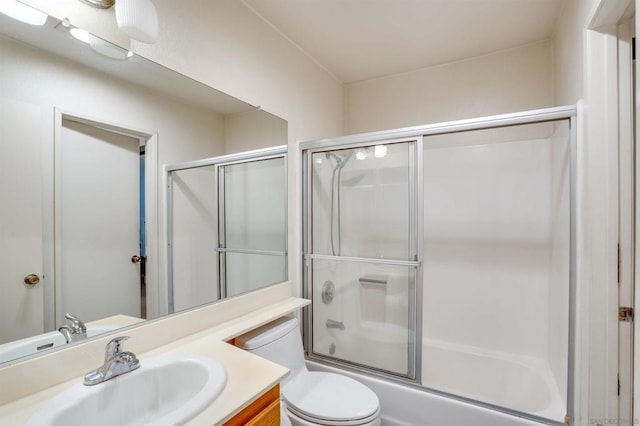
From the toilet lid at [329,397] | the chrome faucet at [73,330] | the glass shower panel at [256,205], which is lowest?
the toilet lid at [329,397]

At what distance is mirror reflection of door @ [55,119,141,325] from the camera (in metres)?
1.04

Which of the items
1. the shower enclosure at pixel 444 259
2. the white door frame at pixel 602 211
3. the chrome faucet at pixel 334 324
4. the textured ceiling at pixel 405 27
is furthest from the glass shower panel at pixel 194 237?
the white door frame at pixel 602 211

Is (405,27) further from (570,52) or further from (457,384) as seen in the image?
(457,384)

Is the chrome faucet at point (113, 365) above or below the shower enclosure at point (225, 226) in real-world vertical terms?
below

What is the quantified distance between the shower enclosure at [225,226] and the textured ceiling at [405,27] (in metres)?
0.80

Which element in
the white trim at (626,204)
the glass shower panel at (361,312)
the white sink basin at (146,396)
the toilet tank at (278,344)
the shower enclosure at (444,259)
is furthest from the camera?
the glass shower panel at (361,312)

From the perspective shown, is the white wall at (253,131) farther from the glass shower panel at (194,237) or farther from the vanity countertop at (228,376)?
the vanity countertop at (228,376)

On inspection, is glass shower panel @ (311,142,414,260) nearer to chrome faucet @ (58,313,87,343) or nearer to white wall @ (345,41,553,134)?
white wall @ (345,41,553,134)

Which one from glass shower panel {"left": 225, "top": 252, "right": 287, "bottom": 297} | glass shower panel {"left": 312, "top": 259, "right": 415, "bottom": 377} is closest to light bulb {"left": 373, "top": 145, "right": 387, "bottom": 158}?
glass shower panel {"left": 312, "top": 259, "right": 415, "bottom": 377}

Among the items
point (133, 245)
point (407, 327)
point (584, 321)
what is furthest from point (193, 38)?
point (584, 321)

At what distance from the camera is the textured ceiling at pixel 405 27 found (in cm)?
173

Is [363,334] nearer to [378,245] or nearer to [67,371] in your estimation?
[378,245]

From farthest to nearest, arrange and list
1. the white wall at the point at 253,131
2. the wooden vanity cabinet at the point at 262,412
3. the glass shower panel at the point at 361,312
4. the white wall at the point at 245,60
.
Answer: the glass shower panel at the point at 361,312
the white wall at the point at 253,131
the white wall at the point at 245,60
the wooden vanity cabinet at the point at 262,412

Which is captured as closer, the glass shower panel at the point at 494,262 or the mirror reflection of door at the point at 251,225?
the mirror reflection of door at the point at 251,225
